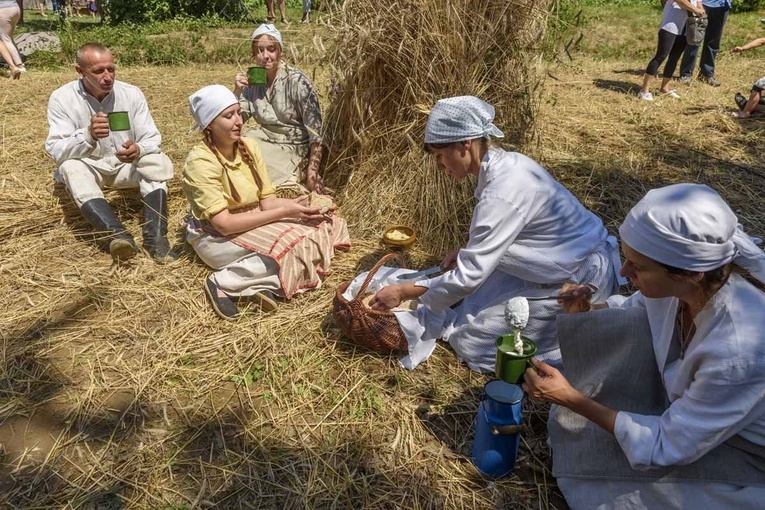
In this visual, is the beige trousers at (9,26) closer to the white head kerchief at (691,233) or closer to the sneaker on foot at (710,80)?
the white head kerchief at (691,233)

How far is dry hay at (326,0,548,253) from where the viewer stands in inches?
147

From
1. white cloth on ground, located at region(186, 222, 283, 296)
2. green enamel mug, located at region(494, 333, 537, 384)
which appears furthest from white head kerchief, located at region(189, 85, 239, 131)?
green enamel mug, located at region(494, 333, 537, 384)

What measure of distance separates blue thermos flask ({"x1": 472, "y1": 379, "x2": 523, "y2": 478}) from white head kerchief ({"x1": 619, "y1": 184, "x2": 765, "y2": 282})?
2.80 feet

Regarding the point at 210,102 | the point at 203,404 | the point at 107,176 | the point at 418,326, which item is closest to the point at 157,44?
the point at 107,176

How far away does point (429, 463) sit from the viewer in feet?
7.70

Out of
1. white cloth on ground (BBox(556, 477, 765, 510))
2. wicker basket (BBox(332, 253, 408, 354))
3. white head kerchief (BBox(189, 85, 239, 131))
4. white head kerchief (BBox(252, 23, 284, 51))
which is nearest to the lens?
white cloth on ground (BBox(556, 477, 765, 510))

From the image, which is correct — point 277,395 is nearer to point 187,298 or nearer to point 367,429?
point 367,429

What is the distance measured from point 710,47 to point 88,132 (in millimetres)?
7855

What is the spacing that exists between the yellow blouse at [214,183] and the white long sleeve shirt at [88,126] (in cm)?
103

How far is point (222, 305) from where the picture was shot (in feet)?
10.6

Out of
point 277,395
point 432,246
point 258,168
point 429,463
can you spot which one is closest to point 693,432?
point 429,463

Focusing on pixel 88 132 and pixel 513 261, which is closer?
pixel 513 261

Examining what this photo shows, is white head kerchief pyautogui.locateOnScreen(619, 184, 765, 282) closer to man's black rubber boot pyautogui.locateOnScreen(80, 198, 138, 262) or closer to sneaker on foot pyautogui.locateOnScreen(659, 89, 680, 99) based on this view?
man's black rubber boot pyautogui.locateOnScreen(80, 198, 138, 262)

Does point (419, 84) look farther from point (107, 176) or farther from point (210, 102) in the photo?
point (107, 176)
